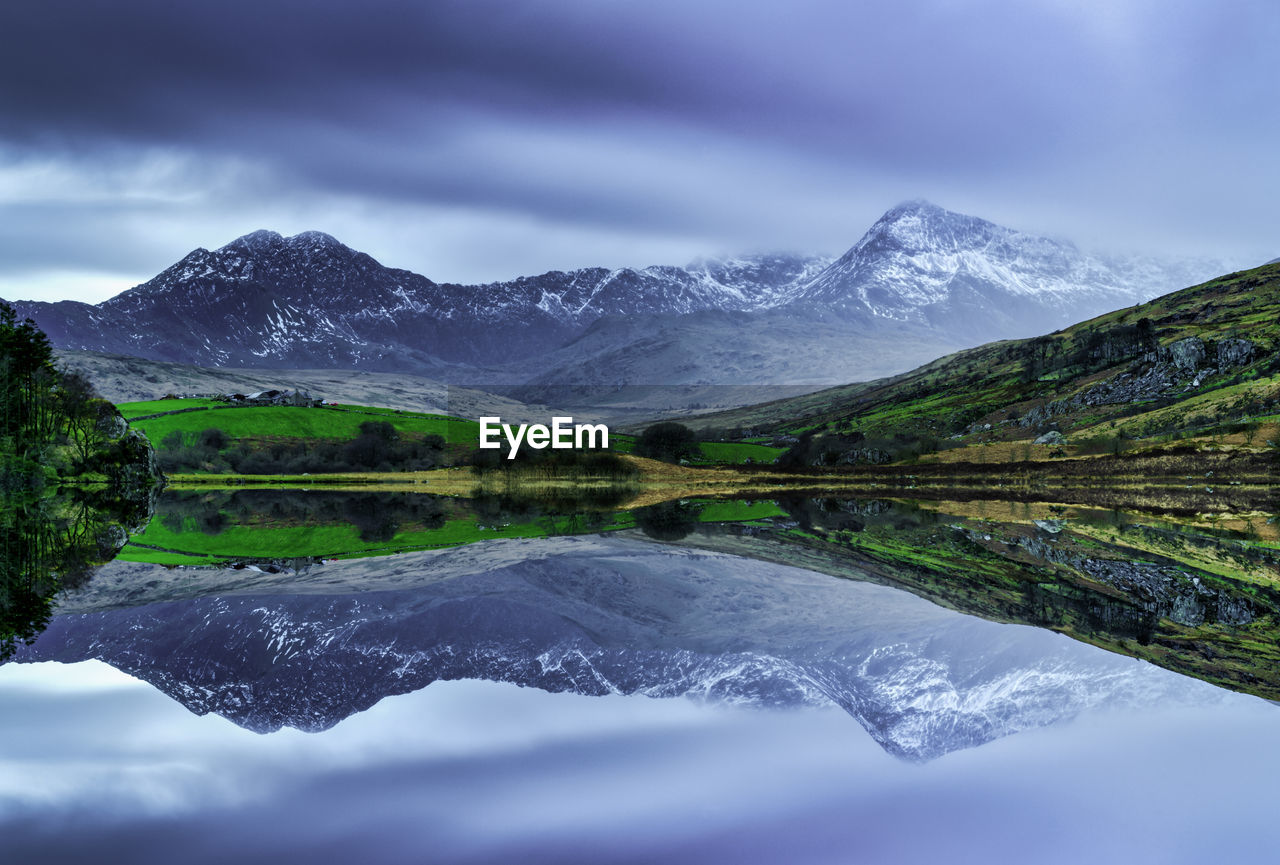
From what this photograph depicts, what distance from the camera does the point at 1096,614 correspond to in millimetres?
24281

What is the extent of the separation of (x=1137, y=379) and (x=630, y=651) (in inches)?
5467

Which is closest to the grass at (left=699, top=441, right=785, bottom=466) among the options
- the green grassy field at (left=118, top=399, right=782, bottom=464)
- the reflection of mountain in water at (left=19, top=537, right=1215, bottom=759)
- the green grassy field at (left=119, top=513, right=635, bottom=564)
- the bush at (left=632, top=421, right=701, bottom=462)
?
the green grassy field at (left=118, top=399, right=782, bottom=464)

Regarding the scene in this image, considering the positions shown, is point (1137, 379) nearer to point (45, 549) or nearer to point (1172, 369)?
point (1172, 369)

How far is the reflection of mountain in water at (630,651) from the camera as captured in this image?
19062mm

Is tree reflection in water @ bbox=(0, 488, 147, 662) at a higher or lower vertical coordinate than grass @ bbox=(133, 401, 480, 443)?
lower

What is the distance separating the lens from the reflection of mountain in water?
19.1m

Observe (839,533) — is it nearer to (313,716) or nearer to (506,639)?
(506,639)

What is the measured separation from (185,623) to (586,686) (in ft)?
41.0

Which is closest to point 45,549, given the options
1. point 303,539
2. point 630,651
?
point 303,539

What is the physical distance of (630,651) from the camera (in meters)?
22.9

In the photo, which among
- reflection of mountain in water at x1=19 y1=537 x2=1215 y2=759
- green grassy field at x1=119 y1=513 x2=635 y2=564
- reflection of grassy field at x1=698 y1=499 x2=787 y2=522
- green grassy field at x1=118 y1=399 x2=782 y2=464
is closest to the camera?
reflection of mountain in water at x1=19 y1=537 x2=1215 y2=759

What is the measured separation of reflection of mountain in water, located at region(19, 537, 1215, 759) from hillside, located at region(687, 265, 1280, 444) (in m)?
90.1

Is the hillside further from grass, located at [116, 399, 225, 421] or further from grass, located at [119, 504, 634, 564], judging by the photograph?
grass, located at [116, 399, 225, 421]

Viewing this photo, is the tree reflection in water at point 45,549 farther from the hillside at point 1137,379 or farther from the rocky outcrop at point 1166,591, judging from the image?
the hillside at point 1137,379
